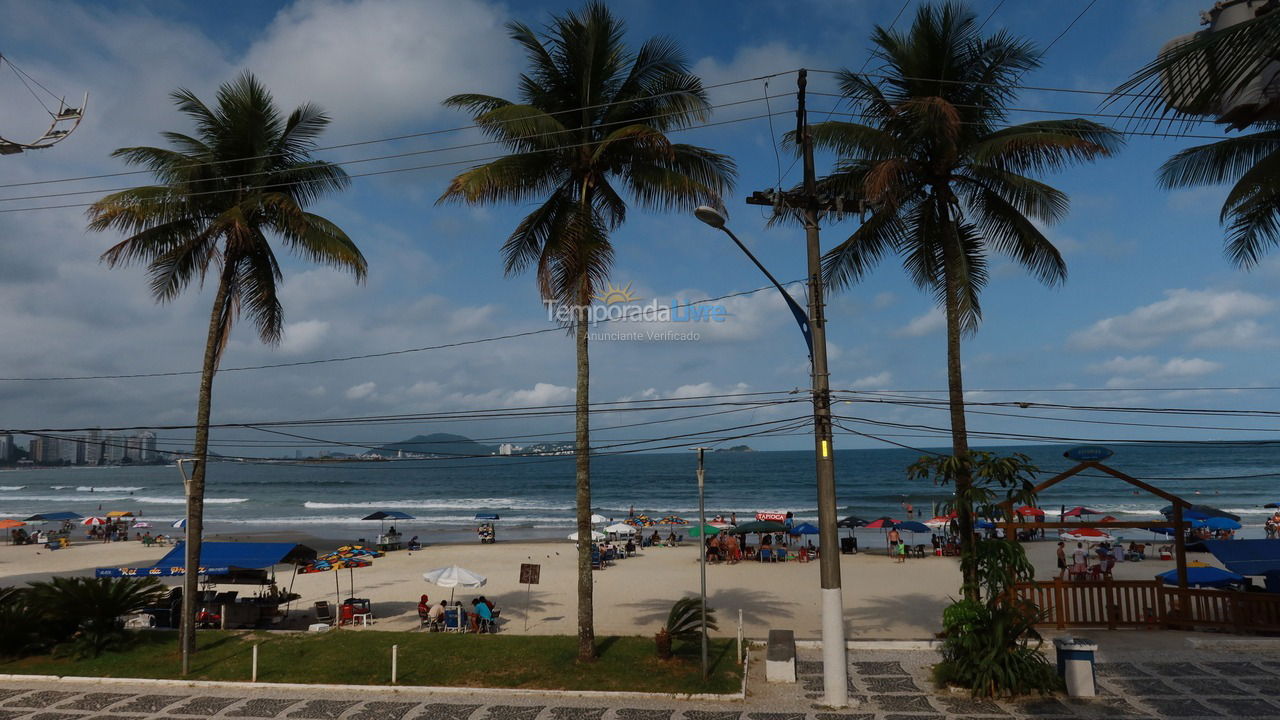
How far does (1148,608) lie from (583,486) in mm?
12430

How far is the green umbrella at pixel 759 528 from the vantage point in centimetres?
3538

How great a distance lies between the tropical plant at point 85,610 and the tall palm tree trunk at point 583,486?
9.61 meters

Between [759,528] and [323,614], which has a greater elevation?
[759,528]

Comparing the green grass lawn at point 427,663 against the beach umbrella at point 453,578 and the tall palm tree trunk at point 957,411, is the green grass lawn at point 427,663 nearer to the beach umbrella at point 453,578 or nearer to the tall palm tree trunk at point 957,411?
the beach umbrella at point 453,578

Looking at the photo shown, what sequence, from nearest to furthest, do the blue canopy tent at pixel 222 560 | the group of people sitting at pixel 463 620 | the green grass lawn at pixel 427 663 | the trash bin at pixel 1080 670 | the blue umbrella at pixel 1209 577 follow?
1. the trash bin at pixel 1080 670
2. the green grass lawn at pixel 427 663
3. the blue umbrella at pixel 1209 577
4. the blue canopy tent at pixel 222 560
5. the group of people sitting at pixel 463 620

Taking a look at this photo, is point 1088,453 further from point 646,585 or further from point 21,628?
point 21,628

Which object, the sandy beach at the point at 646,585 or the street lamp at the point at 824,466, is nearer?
the street lamp at the point at 824,466

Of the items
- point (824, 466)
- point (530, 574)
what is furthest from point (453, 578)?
point (824, 466)

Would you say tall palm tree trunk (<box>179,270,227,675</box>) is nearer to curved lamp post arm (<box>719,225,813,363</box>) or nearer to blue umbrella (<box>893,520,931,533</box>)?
curved lamp post arm (<box>719,225,813,363</box>)

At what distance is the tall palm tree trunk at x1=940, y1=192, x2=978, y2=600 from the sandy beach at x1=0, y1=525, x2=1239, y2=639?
16.1ft

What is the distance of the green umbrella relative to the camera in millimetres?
35375

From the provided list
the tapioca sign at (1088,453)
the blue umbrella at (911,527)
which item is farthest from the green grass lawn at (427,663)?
the blue umbrella at (911,527)

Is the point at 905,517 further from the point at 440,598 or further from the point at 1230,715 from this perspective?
the point at 1230,715

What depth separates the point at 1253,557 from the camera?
56.2 ft
